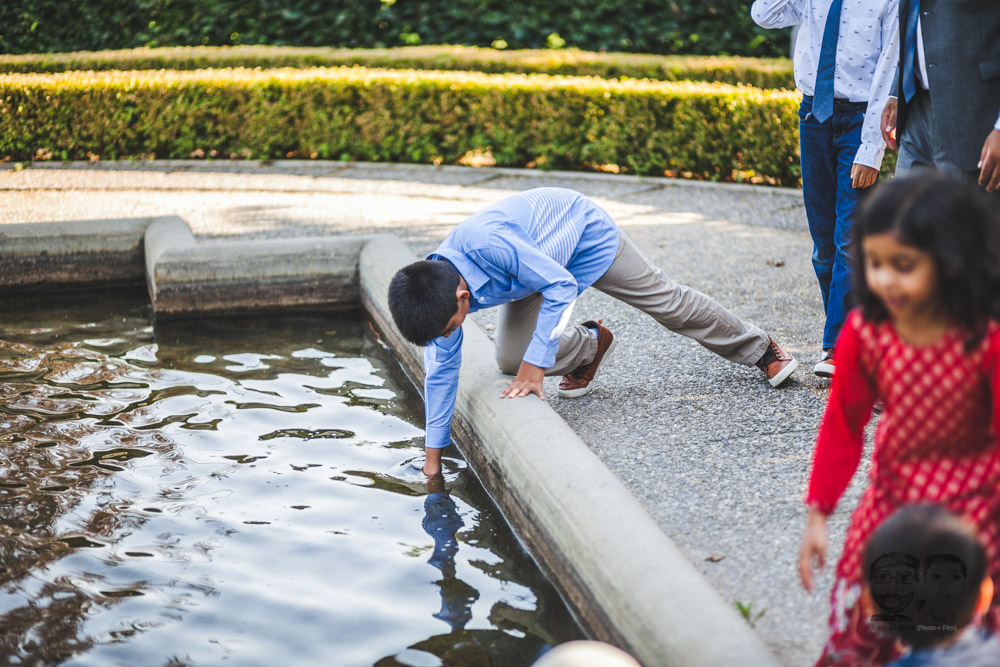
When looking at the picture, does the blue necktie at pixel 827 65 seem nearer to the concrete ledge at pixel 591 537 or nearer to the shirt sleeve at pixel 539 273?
the shirt sleeve at pixel 539 273

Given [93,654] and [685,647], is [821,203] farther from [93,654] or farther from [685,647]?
[93,654]

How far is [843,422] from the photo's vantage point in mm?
2062

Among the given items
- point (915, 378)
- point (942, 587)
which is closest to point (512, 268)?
point (915, 378)

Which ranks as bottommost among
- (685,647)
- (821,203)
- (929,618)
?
(685,647)

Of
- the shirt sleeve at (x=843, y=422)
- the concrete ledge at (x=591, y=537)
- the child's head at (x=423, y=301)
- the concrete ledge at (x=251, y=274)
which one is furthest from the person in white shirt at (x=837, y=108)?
the concrete ledge at (x=251, y=274)

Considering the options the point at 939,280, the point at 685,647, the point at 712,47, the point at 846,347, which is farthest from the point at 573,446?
the point at 712,47

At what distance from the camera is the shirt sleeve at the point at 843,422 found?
204cm

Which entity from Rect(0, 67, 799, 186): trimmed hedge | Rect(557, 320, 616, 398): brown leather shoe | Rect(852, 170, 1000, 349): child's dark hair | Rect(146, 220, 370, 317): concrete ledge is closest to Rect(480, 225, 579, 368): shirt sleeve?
Rect(557, 320, 616, 398): brown leather shoe

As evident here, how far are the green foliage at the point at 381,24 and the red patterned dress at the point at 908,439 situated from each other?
12056 millimetres

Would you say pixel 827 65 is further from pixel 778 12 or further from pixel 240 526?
pixel 240 526

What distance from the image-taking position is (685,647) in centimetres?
217

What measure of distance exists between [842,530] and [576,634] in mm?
892

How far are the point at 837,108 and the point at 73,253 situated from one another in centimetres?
501

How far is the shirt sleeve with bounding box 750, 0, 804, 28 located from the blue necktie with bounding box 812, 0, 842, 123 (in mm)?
262
